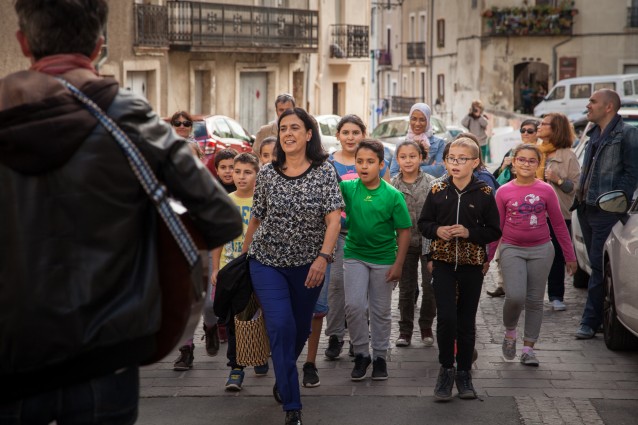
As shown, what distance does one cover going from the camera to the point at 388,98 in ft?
251

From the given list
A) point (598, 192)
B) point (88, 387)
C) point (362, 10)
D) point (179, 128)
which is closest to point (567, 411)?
point (598, 192)

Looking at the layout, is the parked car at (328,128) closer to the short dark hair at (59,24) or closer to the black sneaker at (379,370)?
the black sneaker at (379,370)

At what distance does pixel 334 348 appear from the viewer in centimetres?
869

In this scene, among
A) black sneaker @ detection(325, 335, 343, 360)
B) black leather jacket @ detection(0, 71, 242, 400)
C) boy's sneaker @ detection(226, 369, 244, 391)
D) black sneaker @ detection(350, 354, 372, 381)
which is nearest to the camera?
black leather jacket @ detection(0, 71, 242, 400)

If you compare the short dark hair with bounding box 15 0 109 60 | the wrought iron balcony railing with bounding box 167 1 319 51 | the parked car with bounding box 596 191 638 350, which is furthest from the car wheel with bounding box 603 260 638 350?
the wrought iron balcony railing with bounding box 167 1 319 51

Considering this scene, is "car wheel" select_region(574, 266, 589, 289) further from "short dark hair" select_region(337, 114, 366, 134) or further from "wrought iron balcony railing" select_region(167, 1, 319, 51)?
"wrought iron balcony railing" select_region(167, 1, 319, 51)

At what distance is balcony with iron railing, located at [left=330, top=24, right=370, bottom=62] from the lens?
4944 centimetres

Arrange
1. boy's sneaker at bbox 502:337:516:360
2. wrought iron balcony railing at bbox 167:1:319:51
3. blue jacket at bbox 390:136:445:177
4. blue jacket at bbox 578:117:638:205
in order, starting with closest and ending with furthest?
1. boy's sneaker at bbox 502:337:516:360
2. blue jacket at bbox 578:117:638:205
3. blue jacket at bbox 390:136:445:177
4. wrought iron balcony railing at bbox 167:1:319:51

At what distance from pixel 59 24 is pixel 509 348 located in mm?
5755

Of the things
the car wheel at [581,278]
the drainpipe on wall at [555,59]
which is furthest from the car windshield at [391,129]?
the drainpipe on wall at [555,59]

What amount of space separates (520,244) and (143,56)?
27.1 m

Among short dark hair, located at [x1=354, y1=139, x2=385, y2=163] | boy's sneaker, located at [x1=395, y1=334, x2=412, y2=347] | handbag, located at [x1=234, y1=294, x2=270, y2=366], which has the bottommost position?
boy's sneaker, located at [x1=395, y1=334, x2=412, y2=347]

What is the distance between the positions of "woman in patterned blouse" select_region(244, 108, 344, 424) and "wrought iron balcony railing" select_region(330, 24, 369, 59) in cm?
4264

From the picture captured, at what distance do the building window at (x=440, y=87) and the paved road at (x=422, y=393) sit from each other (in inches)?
2197
